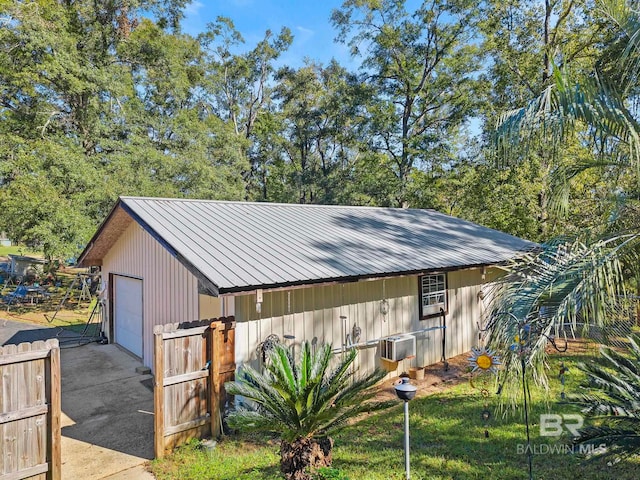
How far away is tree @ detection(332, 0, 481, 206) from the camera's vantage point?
21.2 meters

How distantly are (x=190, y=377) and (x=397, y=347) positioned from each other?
4070 millimetres

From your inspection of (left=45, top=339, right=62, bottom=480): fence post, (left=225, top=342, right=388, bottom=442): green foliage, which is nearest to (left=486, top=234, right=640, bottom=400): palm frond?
(left=225, top=342, right=388, bottom=442): green foliage

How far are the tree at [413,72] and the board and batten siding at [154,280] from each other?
15248 millimetres

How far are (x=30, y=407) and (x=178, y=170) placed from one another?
15.9 metres

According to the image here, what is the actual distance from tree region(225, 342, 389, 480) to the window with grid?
4.20 metres

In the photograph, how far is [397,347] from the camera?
7652 millimetres

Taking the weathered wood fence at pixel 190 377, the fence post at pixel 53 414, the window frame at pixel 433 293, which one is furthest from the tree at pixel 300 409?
the window frame at pixel 433 293

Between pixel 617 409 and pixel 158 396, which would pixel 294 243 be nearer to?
pixel 158 396

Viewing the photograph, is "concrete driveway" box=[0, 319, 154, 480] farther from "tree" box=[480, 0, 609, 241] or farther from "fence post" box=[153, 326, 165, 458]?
"tree" box=[480, 0, 609, 241]

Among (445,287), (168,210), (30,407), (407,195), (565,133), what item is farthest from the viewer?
(407,195)

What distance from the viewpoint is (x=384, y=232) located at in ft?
33.3

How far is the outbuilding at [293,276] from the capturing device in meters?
6.11

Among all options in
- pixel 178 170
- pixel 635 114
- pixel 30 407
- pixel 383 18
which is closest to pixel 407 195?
pixel 383 18

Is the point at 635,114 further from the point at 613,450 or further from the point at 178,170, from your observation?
the point at 178,170
